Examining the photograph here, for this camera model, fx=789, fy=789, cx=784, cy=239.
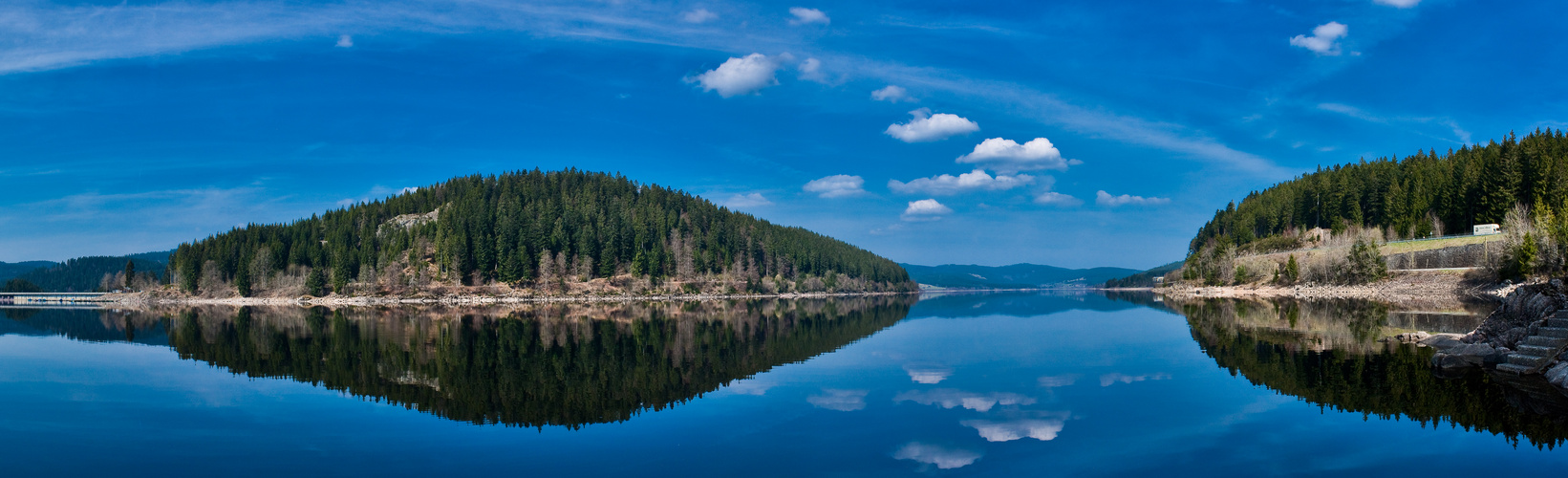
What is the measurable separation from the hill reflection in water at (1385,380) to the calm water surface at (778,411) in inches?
3.8

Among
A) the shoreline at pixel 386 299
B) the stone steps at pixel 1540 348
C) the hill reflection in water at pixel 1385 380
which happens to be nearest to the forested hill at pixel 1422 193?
the hill reflection in water at pixel 1385 380

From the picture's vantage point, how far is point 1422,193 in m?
101

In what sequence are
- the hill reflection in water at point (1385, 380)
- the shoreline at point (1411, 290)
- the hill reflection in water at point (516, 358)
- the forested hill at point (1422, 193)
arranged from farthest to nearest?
the forested hill at point (1422, 193) → the shoreline at point (1411, 290) → the hill reflection in water at point (516, 358) → the hill reflection in water at point (1385, 380)

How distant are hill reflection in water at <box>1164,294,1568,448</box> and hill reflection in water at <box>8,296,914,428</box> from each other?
14168mm

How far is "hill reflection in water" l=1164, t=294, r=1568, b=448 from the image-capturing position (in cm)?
1447

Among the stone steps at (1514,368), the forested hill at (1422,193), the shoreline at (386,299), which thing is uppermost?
the forested hill at (1422,193)

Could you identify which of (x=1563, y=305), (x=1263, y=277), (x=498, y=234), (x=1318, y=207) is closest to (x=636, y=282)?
(x=498, y=234)

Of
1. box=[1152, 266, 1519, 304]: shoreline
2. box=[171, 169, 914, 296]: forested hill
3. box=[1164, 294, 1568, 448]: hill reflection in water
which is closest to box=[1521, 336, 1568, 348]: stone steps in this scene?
box=[1164, 294, 1568, 448]: hill reflection in water

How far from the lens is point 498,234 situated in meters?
132

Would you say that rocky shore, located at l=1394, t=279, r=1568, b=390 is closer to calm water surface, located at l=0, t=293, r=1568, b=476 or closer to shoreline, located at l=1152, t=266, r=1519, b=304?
calm water surface, located at l=0, t=293, r=1568, b=476

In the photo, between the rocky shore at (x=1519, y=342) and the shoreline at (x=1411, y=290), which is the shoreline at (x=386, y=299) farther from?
the rocky shore at (x=1519, y=342)

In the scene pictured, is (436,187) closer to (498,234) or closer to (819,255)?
(498,234)

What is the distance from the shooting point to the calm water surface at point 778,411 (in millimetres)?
12070

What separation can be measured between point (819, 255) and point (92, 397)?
161043 mm
